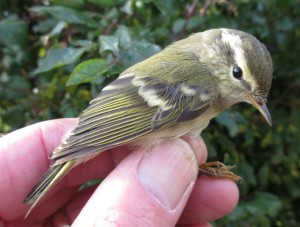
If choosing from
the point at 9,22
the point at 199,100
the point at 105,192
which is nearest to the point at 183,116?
the point at 199,100

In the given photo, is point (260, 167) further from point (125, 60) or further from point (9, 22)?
point (9, 22)

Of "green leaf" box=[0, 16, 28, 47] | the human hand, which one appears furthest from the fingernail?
"green leaf" box=[0, 16, 28, 47]

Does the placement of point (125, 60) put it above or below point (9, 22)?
below

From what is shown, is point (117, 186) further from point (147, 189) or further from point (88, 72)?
point (88, 72)

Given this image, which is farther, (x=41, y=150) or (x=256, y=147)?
(x=256, y=147)

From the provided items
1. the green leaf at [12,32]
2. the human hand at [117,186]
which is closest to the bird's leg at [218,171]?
the human hand at [117,186]

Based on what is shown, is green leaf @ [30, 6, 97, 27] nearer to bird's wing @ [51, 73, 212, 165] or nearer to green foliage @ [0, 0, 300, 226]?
green foliage @ [0, 0, 300, 226]
